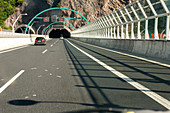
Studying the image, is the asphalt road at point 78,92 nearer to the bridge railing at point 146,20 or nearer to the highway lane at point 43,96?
the highway lane at point 43,96

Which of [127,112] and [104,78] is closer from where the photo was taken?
[127,112]

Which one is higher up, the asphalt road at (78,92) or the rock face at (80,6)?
the rock face at (80,6)

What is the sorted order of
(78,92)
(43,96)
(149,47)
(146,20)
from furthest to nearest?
(146,20) → (149,47) → (78,92) → (43,96)

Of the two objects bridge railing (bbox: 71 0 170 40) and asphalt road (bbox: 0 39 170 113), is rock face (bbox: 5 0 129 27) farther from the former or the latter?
asphalt road (bbox: 0 39 170 113)

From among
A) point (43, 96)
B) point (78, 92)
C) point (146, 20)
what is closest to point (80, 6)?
point (146, 20)

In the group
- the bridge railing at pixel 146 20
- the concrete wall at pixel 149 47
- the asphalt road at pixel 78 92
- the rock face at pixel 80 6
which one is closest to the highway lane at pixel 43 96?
the asphalt road at pixel 78 92

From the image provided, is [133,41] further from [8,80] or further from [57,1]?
[57,1]

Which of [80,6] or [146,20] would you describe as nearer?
[146,20]

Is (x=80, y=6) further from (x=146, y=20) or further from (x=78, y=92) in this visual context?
(x=78, y=92)

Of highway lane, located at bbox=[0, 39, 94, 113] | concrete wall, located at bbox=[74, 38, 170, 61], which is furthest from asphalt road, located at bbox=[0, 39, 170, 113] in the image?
concrete wall, located at bbox=[74, 38, 170, 61]

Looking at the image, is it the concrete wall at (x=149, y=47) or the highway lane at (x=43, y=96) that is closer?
the highway lane at (x=43, y=96)

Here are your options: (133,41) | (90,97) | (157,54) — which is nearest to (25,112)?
(90,97)

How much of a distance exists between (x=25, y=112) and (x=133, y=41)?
12.5 meters

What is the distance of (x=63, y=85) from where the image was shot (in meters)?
5.55
